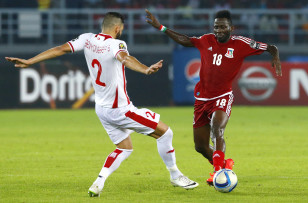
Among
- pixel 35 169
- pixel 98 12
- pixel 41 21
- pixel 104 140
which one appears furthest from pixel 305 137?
pixel 41 21

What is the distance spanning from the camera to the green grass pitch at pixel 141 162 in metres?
7.78

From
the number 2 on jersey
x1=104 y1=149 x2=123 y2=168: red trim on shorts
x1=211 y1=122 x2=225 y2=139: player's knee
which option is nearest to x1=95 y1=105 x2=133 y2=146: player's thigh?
x1=104 y1=149 x2=123 y2=168: red trim on shorts

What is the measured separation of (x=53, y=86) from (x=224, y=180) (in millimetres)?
15180

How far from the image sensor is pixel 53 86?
22266 millimetres

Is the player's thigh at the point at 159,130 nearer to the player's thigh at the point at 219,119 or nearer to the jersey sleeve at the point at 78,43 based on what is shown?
the player's thigh at the point at 219,119

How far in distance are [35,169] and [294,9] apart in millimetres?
20595

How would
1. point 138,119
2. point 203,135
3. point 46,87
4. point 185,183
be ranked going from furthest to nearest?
1. point 46,87
2. point 203,135
3. point 185,183
4. point 138,119

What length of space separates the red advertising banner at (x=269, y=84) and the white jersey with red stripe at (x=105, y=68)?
15401 millimetres

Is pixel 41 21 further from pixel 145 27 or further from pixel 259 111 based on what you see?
pixel 259 111

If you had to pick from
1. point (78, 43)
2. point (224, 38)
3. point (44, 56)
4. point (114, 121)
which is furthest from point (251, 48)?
point (44, 56)

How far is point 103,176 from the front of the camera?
7.64 m

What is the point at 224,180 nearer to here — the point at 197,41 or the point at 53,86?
the point at 197,41

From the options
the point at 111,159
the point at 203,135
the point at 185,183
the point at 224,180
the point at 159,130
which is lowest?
the point at 185,183

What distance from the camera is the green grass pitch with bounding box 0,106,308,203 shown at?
7781 mm
